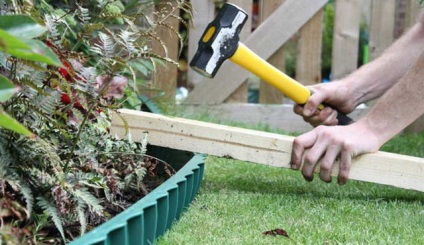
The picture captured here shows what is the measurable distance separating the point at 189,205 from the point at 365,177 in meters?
0.59

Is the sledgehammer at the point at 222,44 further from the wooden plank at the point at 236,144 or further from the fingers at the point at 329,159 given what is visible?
the fingers at the point at 329,159

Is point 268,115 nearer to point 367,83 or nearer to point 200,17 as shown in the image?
point 200,17

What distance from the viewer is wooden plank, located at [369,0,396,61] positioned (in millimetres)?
4367

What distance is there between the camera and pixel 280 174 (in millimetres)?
2984

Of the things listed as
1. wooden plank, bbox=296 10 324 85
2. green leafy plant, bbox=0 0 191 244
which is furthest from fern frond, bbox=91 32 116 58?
wooden plank, bbox=296 10 324 85

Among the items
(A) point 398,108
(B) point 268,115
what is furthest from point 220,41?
(B) point 268,115

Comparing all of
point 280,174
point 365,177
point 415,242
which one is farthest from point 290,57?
point 415,242

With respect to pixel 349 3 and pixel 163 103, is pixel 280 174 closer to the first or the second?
pixel 163 103

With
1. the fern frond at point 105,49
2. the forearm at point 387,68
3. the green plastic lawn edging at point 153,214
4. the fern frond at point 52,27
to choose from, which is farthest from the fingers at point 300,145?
the fern frond at point 52,27

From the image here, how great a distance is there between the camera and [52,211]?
1.67 metres

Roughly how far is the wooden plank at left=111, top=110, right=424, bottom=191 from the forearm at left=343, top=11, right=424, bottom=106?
54 cm

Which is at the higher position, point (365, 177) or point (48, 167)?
point (48, 167)

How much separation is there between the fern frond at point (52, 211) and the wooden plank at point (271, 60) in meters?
2.74

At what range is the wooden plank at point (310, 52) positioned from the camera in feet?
14.1
